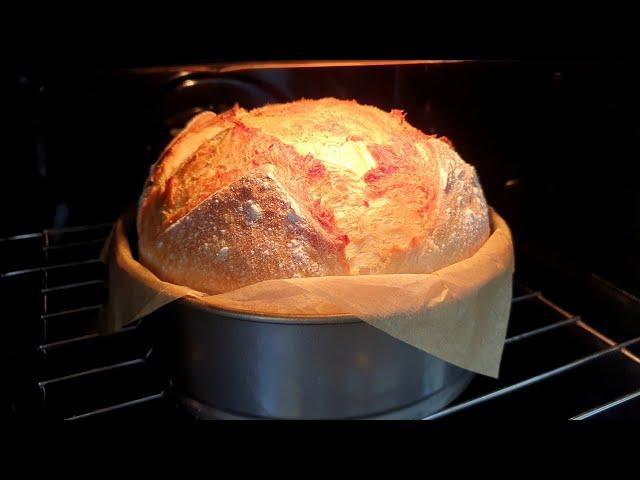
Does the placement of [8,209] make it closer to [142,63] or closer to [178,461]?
[178,461]

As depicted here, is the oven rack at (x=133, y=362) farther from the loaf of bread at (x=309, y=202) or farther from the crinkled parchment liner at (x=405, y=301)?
the loaf of bread at (x=309, y=202)

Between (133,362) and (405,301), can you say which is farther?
(133,362)

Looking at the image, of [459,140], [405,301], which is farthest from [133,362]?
[459,140]

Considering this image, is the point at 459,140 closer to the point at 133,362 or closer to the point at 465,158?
the point at 465,158

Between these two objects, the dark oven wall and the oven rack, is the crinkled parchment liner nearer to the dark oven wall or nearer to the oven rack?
the oven rack

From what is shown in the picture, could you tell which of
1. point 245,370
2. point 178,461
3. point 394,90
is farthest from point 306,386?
point 394,90

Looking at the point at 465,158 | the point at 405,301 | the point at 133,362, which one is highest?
the point at 465,158

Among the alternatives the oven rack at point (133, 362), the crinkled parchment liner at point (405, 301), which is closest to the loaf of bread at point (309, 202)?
the crinkled parchment liner at point (405, 301)
